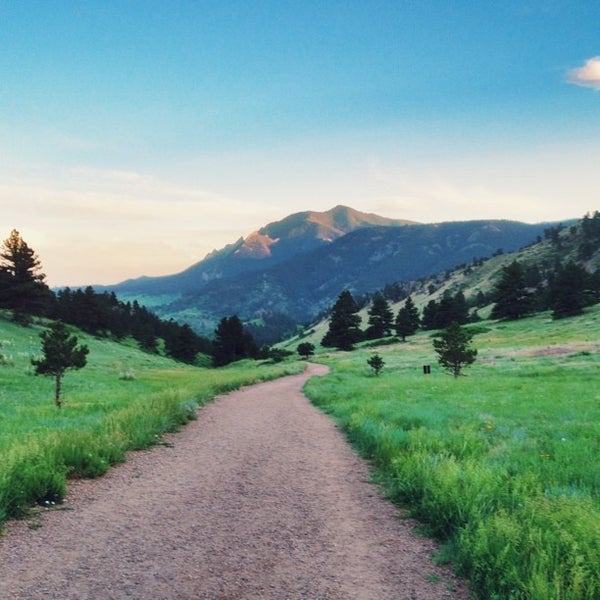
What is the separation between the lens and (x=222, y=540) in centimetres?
638

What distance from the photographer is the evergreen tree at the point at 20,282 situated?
7425 centimetres

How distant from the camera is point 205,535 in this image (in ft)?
21.4

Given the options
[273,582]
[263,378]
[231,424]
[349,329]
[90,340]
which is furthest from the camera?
[349,329]

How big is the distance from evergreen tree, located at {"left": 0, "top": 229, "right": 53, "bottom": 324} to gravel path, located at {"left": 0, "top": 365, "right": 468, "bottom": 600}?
74966mm

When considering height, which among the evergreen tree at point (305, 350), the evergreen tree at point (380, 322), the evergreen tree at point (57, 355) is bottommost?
the evergreen tree at point (305, 350)

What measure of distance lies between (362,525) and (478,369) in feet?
134

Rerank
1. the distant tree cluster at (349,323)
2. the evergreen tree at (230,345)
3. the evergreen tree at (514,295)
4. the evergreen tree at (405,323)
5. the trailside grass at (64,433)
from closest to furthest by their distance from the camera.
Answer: the trailside grass at (64,433)
the evergreen tree at (514,295)
the evergreen tree at (405,323)
the evergreen tree at (230,345)
the distant tree cluster at (349,323)

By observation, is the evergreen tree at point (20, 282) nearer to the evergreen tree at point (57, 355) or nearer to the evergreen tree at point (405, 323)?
the evergreen tree at point (57, 355)

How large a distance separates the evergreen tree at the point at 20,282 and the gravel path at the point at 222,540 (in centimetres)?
7497

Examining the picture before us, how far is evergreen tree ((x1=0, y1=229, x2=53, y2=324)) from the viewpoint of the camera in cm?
7425

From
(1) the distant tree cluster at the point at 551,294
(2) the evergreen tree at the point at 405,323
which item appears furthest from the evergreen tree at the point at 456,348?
(2) the evergreen tree at the point at 405,323

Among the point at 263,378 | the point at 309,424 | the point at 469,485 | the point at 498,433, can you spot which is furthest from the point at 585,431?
the point at 263,378

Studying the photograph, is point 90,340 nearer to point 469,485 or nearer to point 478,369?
point 478,369

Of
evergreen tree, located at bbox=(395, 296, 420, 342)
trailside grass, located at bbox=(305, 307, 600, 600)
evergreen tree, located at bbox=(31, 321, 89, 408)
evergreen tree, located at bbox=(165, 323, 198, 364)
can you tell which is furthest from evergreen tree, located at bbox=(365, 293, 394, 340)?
evergreen tree, located at bbox=(31, 321, 89, 408)
